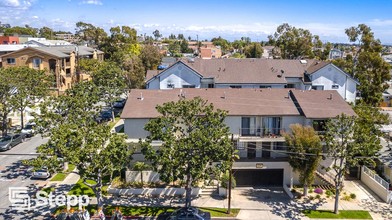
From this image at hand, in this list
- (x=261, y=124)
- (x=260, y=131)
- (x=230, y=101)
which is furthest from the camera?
(x=230, y=101)

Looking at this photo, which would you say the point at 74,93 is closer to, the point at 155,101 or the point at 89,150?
the point at 155,101

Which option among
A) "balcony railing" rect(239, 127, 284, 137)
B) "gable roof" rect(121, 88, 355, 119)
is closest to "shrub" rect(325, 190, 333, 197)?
"balcony railing" rect(239, 127, 284, 137)

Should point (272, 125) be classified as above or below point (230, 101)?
below

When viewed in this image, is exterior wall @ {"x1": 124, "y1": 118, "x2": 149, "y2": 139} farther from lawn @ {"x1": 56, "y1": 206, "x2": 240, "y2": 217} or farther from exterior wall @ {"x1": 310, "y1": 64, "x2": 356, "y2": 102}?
exterior wall @ {"x1": 310, "y1": 64, "x2": 356, "y2": 102}

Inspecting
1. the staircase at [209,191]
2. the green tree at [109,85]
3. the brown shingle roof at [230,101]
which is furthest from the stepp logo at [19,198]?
the green tree at [109,85]

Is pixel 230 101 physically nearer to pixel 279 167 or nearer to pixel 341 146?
pixel 279 167

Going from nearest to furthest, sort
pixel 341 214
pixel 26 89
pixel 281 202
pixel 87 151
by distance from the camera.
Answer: pixel 87 151, pixel 341 214, pixel 281 202, pixel 26 89

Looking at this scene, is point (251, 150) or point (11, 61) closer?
point (251, 150)

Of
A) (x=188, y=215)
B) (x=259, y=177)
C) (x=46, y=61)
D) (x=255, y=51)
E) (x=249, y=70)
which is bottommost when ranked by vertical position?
(x=188, y=215)

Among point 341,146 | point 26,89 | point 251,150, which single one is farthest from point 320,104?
point 26,89
